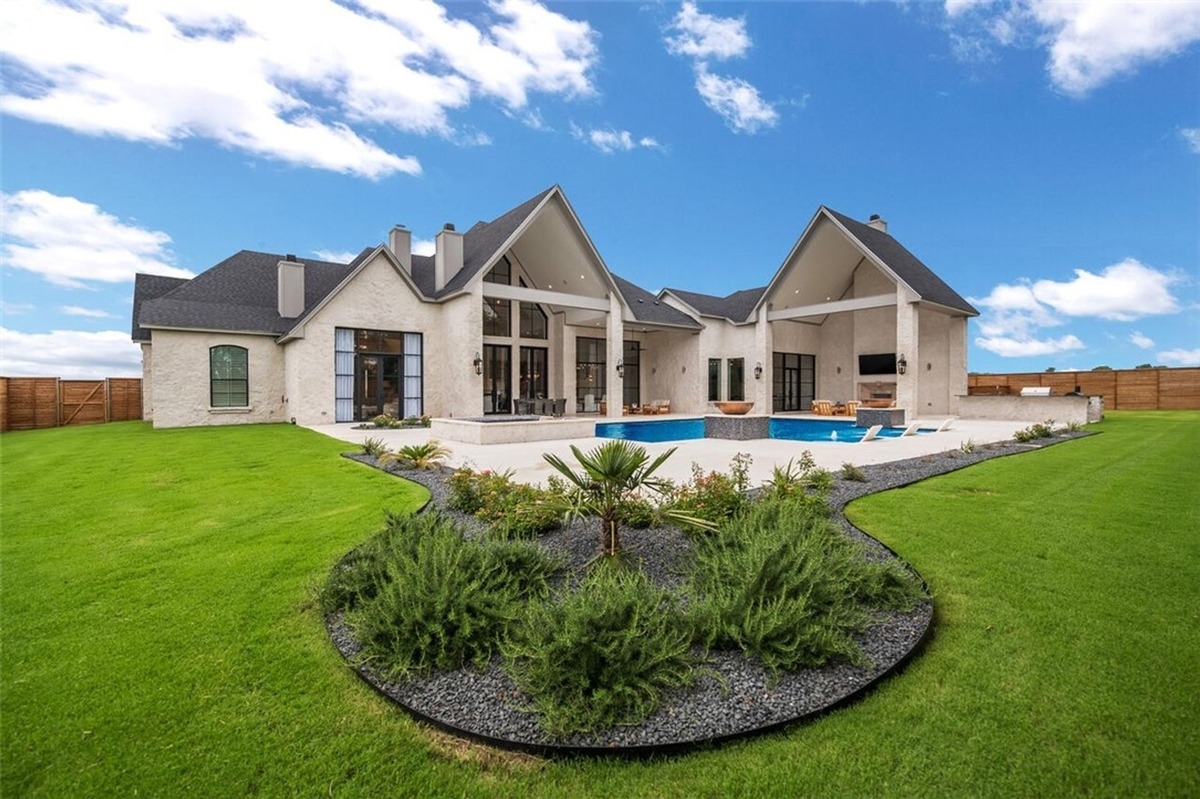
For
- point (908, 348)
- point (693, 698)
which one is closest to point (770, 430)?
point (908, 348)

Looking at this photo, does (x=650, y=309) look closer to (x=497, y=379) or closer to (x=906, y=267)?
(x=497, y=379)

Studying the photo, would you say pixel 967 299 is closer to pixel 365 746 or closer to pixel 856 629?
pixel 856 629

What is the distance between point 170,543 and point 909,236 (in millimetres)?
33651

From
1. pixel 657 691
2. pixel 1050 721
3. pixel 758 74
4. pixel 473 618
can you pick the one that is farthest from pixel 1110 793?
pixel 758 74

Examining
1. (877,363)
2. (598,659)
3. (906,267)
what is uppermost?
(906,267)

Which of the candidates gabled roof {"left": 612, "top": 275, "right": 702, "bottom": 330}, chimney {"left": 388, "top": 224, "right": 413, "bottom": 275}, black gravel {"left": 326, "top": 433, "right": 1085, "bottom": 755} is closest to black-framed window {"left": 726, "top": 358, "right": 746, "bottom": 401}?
gabled roof {"left": 612, "top": 275, "right": 702, "bottom": 330}

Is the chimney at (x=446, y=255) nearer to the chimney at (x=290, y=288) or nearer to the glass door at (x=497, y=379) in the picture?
the glass door at (x=497, y=379)

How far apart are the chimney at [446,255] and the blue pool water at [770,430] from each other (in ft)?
29.9

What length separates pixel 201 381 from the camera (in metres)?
19.5

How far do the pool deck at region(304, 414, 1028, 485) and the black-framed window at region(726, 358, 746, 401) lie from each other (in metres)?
11.6

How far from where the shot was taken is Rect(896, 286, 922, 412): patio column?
2169cm

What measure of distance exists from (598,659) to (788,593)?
1469 mm

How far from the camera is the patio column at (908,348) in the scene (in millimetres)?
21688

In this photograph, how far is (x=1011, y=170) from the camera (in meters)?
19.9
